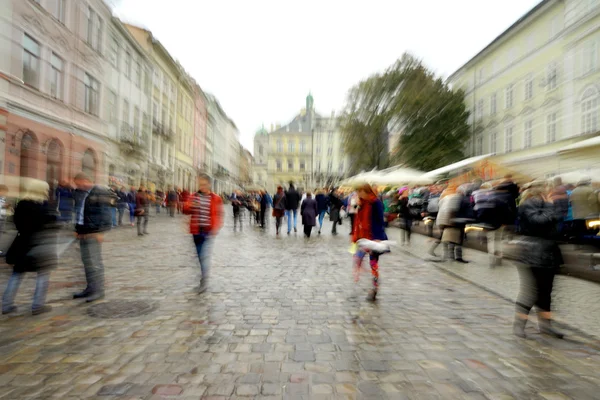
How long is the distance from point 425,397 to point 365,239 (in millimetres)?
3229

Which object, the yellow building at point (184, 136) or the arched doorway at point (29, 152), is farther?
the yellow building at point (184, 136)

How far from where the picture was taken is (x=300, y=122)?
110938 mm

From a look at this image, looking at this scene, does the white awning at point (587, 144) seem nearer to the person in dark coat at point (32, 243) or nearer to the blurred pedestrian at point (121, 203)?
the person in dark coat at point (32, 243)

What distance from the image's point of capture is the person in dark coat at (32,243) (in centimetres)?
523

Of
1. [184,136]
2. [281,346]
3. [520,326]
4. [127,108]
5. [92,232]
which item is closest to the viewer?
[281,346]

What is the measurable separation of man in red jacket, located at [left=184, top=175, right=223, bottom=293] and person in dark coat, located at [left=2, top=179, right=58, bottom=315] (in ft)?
6.54

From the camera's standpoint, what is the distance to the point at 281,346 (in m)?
4.29

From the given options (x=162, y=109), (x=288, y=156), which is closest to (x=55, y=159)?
(x=162, y=109)

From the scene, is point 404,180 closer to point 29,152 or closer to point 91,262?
point 29,152

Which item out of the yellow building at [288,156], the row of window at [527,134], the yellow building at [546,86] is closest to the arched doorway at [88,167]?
the yellow building at [546,86]

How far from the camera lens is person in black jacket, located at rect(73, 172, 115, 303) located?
6.00 metres

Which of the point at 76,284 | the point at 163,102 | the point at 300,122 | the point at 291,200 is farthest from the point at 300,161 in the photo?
the point at 76,284

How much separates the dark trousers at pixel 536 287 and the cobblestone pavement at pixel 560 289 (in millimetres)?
630

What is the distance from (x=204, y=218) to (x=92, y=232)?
1.52 m
